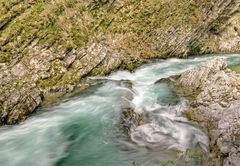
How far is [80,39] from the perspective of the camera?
21516 mm

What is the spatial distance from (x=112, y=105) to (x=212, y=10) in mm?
15240

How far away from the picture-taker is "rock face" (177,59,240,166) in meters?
12.2

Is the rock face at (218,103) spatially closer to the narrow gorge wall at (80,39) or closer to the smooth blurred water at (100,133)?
the smooth blurred water at (100,133)

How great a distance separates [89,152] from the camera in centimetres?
1365

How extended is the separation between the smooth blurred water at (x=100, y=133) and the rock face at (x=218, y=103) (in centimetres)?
64

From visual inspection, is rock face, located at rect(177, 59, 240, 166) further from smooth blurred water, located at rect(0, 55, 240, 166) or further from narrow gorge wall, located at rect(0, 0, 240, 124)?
narrow gorge wall, located at rect(0, 0, 240, 124)

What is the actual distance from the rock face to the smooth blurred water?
64 centimetres

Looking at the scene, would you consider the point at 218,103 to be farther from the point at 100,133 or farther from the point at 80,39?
the point at 80,39

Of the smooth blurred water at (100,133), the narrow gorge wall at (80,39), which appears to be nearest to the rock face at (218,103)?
the smooth blurred water at (100,133)

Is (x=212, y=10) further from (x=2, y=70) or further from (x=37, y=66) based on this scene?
(x=2, y=70)

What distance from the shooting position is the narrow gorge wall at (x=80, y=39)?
18.5 metres

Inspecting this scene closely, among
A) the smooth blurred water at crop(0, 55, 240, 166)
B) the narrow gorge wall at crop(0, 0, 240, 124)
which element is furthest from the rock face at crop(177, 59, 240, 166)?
the narrow gorge wall at crop(0, 0, 240, 124)

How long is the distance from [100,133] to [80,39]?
26.4 feet

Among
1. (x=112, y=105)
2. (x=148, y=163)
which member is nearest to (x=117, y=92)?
(x=112, y=105)
